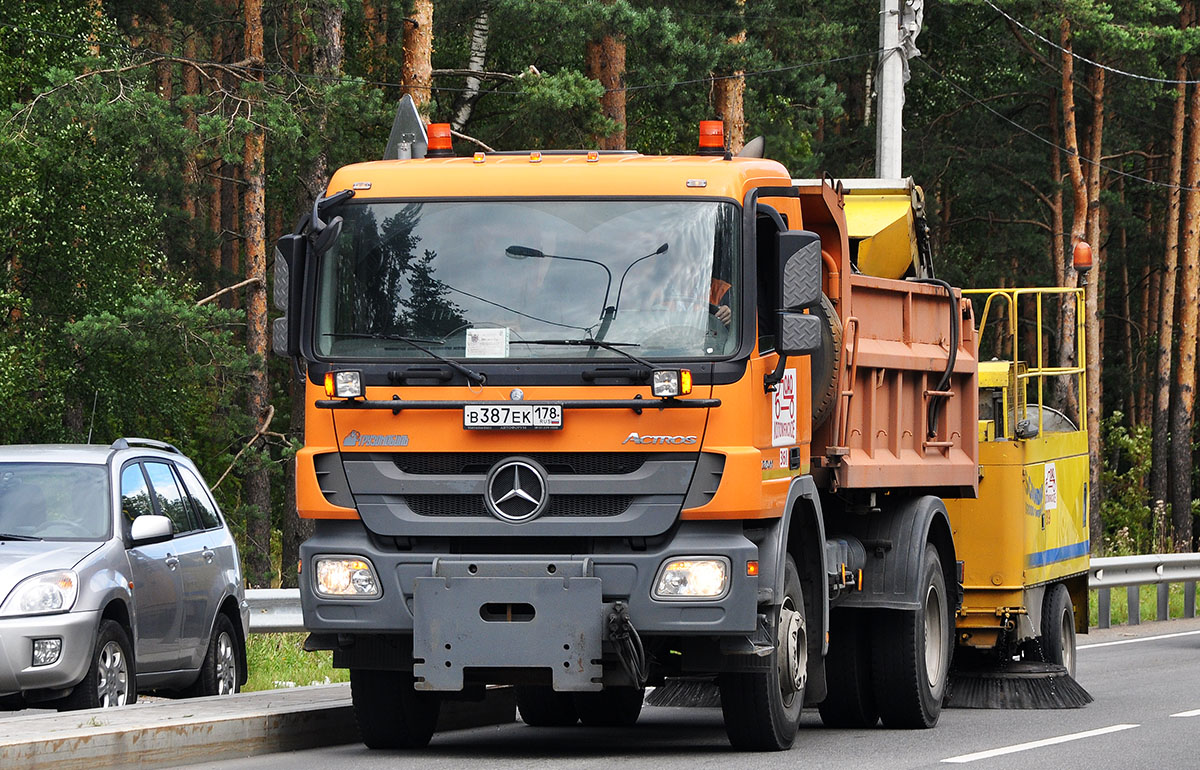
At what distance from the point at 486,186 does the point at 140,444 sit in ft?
12.1

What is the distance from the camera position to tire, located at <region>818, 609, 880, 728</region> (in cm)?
1204

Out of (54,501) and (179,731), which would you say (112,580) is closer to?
(54,501)

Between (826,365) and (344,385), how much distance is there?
274 centimetres

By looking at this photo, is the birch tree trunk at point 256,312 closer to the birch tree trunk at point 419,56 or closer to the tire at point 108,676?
the birch tree trunk at point 419,56

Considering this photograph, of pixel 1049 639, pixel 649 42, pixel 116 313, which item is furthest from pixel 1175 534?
pixel 1049 639

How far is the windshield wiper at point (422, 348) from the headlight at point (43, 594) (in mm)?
2135

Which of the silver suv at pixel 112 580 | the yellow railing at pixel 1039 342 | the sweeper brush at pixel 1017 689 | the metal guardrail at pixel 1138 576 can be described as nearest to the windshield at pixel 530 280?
the silver suv at pixel 112 580

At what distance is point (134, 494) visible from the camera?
468 inches

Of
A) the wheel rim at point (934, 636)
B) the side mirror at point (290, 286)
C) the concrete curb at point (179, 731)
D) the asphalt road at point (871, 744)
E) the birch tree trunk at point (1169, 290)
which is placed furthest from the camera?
the birch tree trunk at point (1169, 290)

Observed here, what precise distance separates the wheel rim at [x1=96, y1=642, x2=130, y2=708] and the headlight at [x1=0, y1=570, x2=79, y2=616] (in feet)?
1.40

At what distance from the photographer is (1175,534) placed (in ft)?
145

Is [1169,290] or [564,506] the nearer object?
[564,506]

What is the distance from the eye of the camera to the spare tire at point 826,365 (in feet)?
35.0

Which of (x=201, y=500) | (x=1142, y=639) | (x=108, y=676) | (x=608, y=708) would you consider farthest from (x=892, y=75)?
(x=108, y=676)
